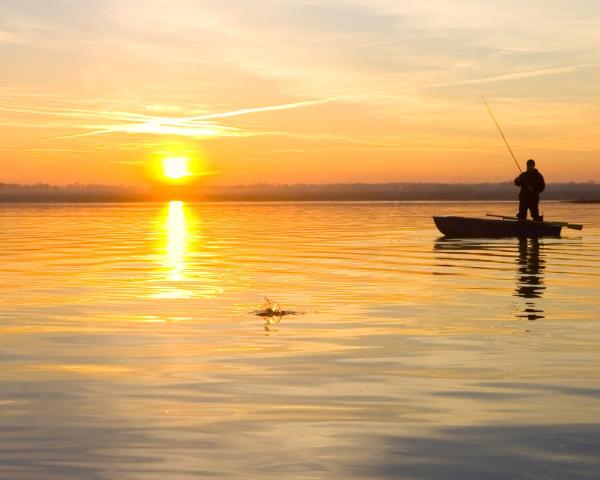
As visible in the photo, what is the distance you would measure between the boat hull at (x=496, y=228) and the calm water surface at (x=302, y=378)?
14.2 metres

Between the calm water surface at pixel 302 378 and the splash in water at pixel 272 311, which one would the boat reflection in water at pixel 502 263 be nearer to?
the calm water surface at pixel 302 378

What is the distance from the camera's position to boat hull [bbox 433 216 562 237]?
35.3 m

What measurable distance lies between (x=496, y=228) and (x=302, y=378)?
27138mm

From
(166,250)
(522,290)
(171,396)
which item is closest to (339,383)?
(171,396)

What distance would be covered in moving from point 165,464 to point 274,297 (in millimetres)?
10727

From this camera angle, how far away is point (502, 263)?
25.0 meters

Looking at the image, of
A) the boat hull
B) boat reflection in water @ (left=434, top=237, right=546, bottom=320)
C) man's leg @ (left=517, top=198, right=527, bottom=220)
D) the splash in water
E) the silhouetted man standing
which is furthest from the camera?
man's leg @ (left=517, top=198, right=527, bottom=220)

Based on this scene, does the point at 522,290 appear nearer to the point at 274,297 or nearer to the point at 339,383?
the point at 274,297

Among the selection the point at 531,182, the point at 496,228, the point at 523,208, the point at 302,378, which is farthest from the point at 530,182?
the point at 302,378

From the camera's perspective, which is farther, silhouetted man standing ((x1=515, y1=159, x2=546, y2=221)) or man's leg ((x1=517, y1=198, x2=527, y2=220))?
man's leg ((x1=517, y1=198, x2=527, y2=220))

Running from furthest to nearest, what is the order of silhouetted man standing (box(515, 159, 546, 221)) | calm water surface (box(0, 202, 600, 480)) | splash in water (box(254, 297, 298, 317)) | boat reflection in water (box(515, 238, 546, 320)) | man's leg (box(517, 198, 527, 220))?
man's leg (box(517, 198, 527, 220))
silhouetted man standing (box(515, 159, 546, 221))
boat reflection in water (box(515, 238, 546, 320))
splash in water (box(254, 297, 298, 317))
calm water surface (box(0, 202, 600, 480))

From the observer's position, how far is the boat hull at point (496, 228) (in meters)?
35.3

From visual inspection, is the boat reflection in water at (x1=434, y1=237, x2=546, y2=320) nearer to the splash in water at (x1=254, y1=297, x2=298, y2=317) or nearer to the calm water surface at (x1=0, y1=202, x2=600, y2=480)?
the calm water surface at (x1=0, y1=202, x2=600, y2=480)

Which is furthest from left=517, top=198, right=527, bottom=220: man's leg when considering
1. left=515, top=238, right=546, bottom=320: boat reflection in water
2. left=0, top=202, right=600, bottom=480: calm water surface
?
left=0, top=202, right=600, bottom=480: calm water surface
